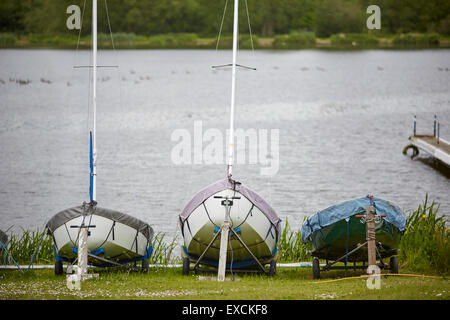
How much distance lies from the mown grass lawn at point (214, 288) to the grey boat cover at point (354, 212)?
109 cm

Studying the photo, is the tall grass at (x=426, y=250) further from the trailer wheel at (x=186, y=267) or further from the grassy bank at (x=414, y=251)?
the trailer wheel at (x=186, y=267)

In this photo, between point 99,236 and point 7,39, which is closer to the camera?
point 99,236

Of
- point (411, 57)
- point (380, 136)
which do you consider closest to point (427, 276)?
point (380, 136)

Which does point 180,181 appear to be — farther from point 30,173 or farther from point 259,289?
point 259,289

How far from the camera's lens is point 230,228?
14.0 metres

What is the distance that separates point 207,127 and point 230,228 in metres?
43.7

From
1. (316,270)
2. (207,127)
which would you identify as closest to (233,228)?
(316,270)

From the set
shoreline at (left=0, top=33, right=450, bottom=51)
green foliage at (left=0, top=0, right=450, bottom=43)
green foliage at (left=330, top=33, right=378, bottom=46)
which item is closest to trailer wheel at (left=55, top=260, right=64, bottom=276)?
green foliage at (left=0, top=0, right=450, bottom=43)

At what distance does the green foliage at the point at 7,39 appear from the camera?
6762 cm

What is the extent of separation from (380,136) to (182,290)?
43848mm

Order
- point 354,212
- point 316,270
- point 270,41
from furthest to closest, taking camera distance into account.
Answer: point 270,41
point 316,270
point 354,212

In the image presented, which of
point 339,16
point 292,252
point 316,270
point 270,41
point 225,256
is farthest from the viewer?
point 270,41

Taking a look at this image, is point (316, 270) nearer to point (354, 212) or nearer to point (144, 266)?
point (354, 212)

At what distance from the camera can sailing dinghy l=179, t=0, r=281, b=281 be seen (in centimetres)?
1416
